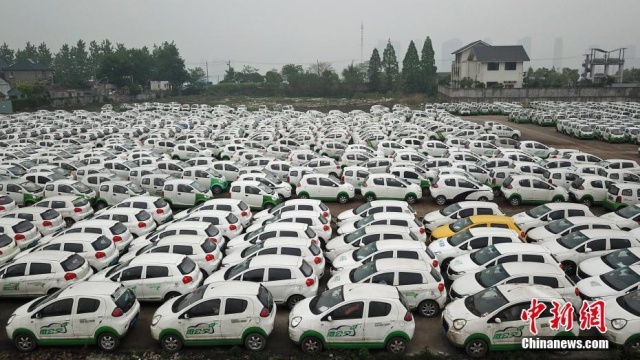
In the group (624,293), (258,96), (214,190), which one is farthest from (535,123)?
(258,96)

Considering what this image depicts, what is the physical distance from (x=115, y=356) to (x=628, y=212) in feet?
56.1

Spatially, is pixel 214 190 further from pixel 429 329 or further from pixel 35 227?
pixel 429 329

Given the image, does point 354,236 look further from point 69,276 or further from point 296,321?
point 69,276

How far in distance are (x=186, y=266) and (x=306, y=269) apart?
3236 mm

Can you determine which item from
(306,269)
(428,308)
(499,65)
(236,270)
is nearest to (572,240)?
(428,308)

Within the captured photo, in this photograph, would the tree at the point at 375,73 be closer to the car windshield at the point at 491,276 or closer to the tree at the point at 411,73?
the tree at the point at 411,73

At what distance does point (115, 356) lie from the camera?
10008 mm

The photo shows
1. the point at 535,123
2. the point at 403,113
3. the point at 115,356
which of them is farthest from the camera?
the point at 403,113

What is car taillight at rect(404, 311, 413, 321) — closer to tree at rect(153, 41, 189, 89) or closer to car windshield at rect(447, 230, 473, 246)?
car windshield at rect(447, 230, 473, 246)

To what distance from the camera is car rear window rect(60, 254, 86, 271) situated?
12439 millimetres

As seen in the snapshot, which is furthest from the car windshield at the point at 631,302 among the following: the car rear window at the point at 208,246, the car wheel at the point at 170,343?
the car rear window at the point at 208,246

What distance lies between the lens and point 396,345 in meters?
9.70

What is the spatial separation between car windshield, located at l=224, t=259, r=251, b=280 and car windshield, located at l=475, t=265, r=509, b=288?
19.3 ft

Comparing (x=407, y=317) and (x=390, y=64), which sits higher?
(x=390, y=64)
